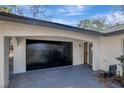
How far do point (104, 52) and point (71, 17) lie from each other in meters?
18.3

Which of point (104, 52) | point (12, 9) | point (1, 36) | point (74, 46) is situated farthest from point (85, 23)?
point (1, 36)

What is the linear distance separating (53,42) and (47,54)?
3.61 feet

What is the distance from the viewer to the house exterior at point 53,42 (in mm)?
7382

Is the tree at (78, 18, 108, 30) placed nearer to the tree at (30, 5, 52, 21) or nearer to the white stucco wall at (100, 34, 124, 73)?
the tree at (30, 5, 52, 21)

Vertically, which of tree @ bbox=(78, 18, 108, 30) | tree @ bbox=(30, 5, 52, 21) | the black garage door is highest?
tree @ bbox=(30, 5, 52, 21)

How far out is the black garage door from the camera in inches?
464

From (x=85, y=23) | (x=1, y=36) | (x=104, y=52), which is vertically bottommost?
(x=104, y=52)

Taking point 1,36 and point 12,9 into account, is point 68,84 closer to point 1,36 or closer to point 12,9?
point 1,36

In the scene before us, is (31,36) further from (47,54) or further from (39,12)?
(39,12)

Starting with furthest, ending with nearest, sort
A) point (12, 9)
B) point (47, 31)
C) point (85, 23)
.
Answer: point (85, 23), point (12, 9), point (47, 31)

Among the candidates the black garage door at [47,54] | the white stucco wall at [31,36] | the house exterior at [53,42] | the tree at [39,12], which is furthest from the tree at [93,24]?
the black garage door at [47,54]

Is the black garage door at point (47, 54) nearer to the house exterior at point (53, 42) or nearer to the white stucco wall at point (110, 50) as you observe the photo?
the house exterior at point (53, 42)

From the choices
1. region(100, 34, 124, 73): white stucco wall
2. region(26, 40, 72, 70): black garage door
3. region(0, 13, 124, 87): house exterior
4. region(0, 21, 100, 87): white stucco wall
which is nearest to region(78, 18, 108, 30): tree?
region(0, 13, 124, 87): house exterior

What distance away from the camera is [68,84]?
328 inches
